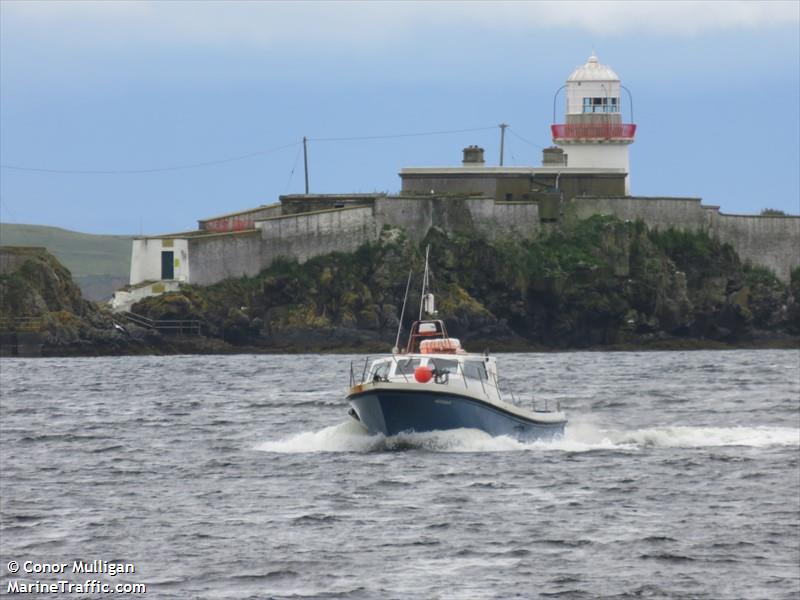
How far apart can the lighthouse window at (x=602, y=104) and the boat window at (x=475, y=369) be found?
6636cm

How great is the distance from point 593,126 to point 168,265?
25041 millimetres

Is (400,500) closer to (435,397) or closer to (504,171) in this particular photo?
(435,397)

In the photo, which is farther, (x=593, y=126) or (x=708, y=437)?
(x=593, y=126)

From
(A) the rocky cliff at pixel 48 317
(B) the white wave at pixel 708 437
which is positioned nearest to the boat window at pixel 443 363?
(B) the white wave at pixel 708 437

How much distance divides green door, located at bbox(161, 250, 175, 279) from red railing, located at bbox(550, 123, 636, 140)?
75.9ft

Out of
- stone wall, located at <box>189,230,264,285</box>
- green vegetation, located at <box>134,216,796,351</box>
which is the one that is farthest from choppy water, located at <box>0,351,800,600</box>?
stone wall, located at <box>189,230,264,285</box>

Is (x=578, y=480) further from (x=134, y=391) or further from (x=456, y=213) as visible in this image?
(x=456, y=213)

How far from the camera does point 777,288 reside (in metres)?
99.9

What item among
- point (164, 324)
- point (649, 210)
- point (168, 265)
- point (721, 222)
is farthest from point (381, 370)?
point (721, 222)

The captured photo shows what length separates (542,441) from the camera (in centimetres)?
3991

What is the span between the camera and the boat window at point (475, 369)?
38.3m

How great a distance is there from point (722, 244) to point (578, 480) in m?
68.1

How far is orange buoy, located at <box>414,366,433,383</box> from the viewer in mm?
37594

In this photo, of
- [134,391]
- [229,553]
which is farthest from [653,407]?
[229,553]
